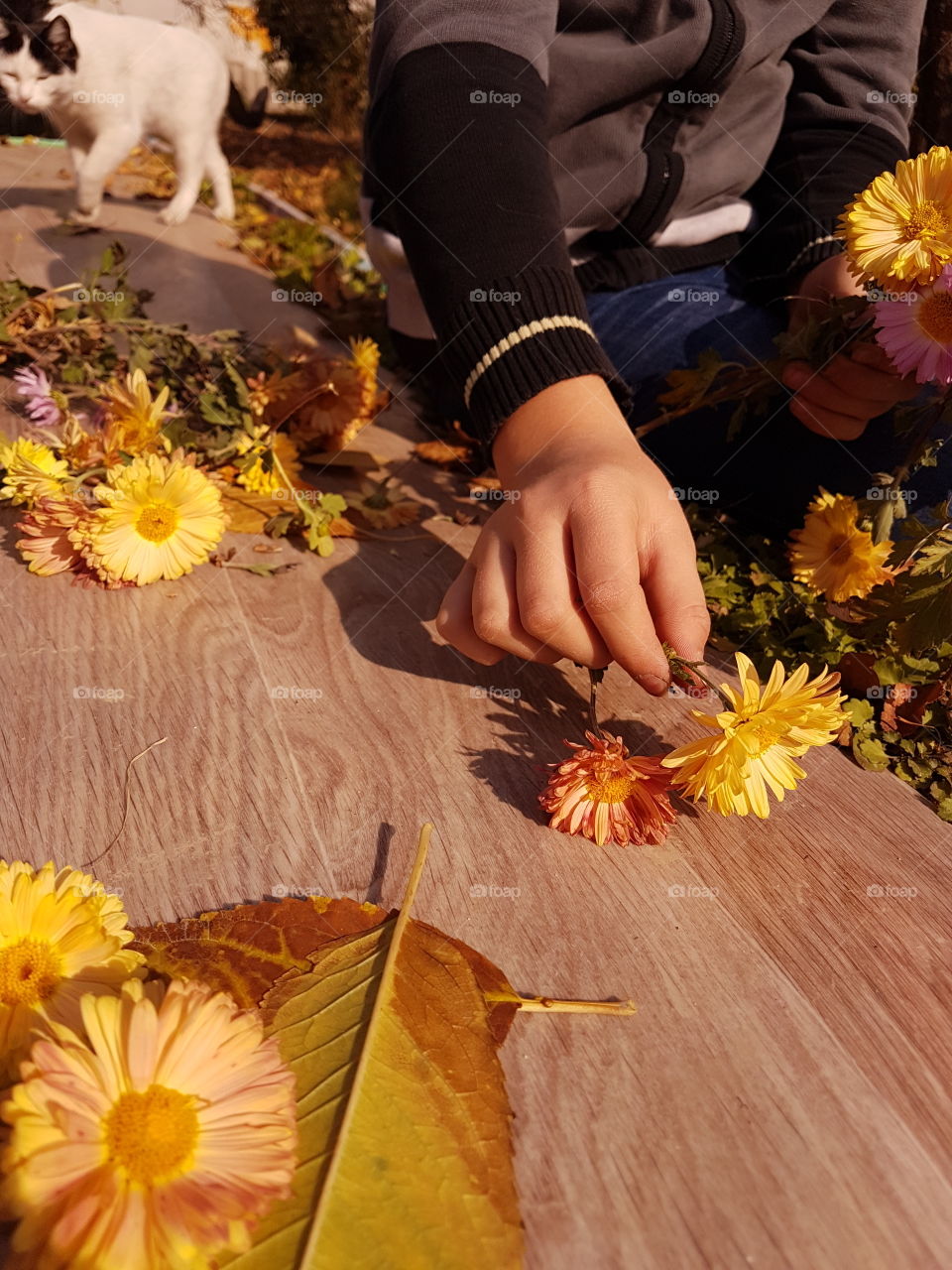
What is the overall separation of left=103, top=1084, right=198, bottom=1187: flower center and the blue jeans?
3.76 ft

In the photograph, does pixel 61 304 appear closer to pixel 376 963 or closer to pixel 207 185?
pixel 376 963

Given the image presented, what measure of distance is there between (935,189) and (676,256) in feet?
2.55

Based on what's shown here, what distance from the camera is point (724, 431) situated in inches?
54.9

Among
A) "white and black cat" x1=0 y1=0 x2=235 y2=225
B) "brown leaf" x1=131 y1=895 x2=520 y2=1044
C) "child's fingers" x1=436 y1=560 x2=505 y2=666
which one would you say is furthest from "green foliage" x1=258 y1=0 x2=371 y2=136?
"brown leaf" x1=131 y1=895 x2=520 y2=1044

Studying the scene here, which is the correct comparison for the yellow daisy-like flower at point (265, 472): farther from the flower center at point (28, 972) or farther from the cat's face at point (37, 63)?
the cat's face at point (37, 63)

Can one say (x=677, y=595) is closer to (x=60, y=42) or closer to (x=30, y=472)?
(x=30, y=472)

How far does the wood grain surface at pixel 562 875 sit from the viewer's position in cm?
56

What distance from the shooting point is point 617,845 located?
0.81 m

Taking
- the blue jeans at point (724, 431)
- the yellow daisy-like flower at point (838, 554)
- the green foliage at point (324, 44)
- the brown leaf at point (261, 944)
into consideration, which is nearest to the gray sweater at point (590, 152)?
the blue jeans at point (724, 431)

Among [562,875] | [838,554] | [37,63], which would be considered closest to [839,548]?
[838,554]

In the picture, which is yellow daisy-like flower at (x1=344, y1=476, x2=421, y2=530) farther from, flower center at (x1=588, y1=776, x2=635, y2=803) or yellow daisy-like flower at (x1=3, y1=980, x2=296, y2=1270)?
yellow daisy-like flower at (x1=3, y1=980, x2=296, y2=1270)

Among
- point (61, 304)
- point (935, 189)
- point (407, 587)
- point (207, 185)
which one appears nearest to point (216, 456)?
point (407, 587)

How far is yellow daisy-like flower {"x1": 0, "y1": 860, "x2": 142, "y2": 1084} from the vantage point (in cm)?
54

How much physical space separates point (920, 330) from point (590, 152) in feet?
2.58
